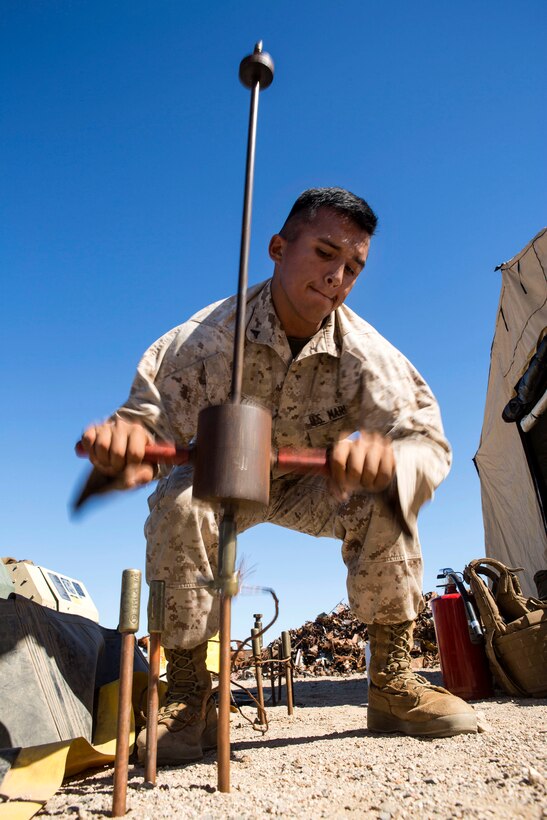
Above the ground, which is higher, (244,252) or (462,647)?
(244,252)

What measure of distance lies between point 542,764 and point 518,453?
18.4 ft

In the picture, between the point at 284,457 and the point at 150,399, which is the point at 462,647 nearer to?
the point at 150,399

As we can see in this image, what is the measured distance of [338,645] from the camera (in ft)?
31.1

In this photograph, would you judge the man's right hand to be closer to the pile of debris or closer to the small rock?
the small rock

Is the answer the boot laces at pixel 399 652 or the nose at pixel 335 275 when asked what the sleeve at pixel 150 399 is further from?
the boot laces at pixel 399 652

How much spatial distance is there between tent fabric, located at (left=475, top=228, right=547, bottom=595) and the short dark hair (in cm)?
370

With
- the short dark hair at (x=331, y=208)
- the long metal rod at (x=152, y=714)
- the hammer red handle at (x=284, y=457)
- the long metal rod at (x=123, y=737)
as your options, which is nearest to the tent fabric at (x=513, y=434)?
the short dark hair at (x=331, y=208)

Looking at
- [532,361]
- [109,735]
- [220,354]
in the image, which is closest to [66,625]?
[109,735]

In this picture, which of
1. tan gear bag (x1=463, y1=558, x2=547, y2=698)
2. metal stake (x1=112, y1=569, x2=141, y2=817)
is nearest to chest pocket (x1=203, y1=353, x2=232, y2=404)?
metal stake (x1=112, y1=569, x2=141, y2=817)

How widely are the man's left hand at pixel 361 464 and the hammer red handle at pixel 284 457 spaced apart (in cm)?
3

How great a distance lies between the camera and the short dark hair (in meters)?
2.48

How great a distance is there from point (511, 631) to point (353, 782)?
2723mm

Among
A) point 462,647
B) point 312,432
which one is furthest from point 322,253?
point 462,647

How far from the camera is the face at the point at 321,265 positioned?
241 centimetres
